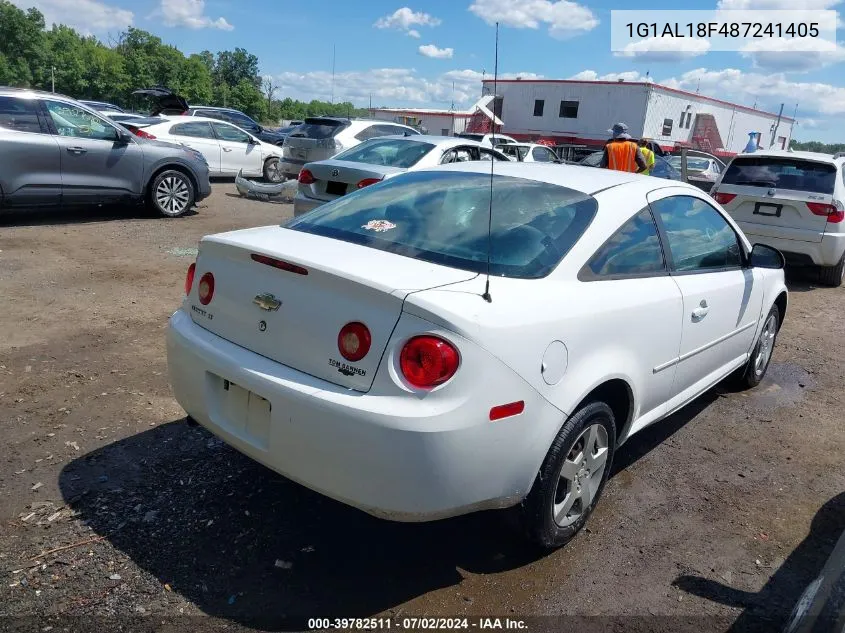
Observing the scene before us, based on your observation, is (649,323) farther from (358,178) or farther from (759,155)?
(759,155)

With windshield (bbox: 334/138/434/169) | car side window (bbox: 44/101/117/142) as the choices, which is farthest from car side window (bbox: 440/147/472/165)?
car side window (bbox: 44/101/117/142)

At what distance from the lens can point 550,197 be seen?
10.7ft

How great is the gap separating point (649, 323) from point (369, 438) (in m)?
1.57

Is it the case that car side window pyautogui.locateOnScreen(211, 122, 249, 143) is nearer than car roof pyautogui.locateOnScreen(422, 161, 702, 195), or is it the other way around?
car roof pyautogui.locateOnScreen(422, 161, 702, 195)

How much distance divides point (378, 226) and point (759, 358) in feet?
11.2

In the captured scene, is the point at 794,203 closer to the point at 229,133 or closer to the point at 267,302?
the point at 267,302

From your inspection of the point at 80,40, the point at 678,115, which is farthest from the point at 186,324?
the point at 80,40

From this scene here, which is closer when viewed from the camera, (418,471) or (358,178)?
(418,471)

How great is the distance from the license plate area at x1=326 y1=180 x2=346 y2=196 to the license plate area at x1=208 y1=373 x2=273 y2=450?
5.49 meters

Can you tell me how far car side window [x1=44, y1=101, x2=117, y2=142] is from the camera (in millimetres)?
8875

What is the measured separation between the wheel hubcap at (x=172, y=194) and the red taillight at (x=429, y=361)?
8.83 metres

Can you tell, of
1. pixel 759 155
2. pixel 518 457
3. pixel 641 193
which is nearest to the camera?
pixel 518 457

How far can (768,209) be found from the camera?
8.48m

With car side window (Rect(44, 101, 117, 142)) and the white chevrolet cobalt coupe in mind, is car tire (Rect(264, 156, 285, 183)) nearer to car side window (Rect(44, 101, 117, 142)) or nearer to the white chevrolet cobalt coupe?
car side window (Rect(44, 101, 117, 142))
